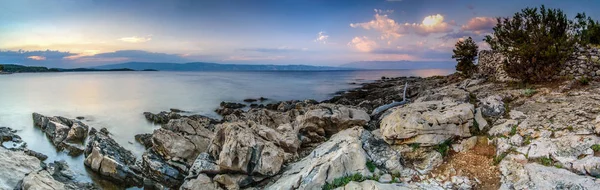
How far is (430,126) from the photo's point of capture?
42.3 feet

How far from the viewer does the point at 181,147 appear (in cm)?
1653

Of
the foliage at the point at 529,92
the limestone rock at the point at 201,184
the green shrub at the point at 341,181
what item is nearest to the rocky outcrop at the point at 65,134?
the limestone rock at the point at 201,184

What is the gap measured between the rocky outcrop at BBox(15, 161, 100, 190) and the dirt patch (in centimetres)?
1425

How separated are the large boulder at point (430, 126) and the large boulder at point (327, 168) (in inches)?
72.3

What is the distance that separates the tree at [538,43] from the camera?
17.1 meters

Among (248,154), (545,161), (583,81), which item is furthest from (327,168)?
(583,81)

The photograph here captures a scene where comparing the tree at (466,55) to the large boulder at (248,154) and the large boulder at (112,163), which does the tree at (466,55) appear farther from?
the large boulder at (112,163)

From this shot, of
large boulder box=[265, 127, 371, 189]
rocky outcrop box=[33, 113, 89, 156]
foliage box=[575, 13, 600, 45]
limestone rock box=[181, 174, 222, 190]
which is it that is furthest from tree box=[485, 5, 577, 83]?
rocky outcrop box=[33, 113, 89, 156]

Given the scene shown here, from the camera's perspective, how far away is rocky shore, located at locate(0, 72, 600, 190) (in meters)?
10.1

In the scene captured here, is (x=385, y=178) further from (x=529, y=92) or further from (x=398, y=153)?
(x=529, y=92)

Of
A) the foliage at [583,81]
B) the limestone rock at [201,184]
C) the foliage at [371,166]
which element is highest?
the foliage at [583,81]

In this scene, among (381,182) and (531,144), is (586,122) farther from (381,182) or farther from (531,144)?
(381,182)

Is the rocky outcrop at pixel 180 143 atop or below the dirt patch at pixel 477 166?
below

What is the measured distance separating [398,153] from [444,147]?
1817 millimetres
